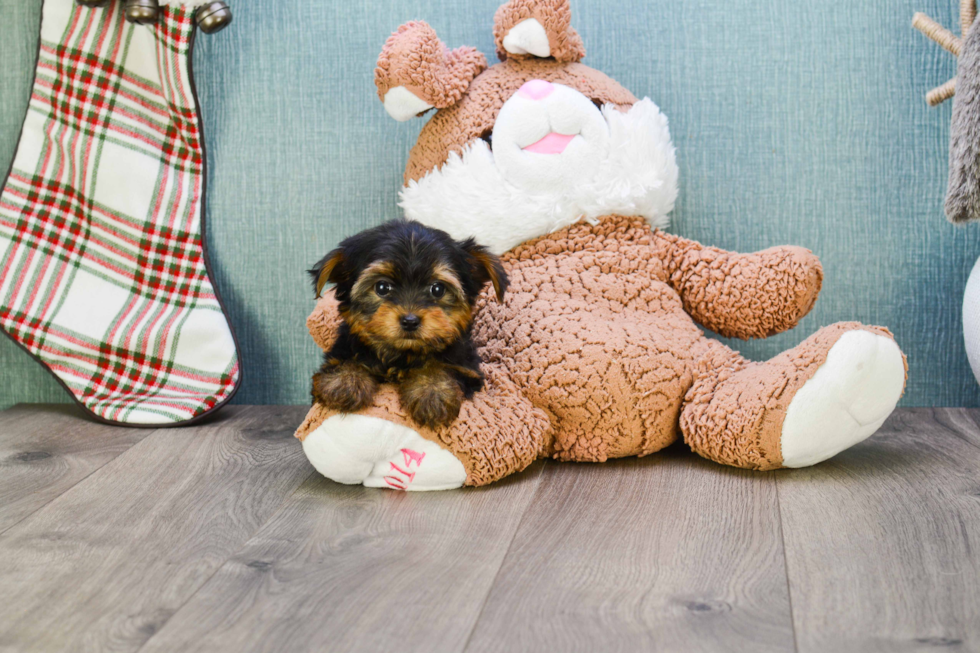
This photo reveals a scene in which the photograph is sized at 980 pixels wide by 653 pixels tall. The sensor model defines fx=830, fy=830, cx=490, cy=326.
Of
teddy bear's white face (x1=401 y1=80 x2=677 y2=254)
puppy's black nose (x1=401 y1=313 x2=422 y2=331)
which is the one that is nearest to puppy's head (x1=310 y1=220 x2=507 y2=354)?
puppy's black nose (x1=401 y1=313 x2=422 y2=331)

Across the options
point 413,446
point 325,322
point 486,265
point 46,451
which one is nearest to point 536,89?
point 486,265

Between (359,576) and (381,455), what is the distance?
0.34m

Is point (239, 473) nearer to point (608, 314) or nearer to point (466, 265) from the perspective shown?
point (466, 265)

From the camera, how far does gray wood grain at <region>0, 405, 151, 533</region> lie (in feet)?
4.96

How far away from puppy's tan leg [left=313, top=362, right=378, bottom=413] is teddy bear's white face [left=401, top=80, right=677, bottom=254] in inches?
17.0

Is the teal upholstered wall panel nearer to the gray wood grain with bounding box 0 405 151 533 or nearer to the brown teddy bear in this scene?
the brown teddy bear

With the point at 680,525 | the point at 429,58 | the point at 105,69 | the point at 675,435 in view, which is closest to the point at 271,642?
the point at 680,525

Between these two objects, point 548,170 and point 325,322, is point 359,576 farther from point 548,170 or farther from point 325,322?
point 548,170

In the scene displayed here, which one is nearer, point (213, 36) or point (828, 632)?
point (828, 632)

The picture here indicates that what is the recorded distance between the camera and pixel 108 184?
207 centimetres

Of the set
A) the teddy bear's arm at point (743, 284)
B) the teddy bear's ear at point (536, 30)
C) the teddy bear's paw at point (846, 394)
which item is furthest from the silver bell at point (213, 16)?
the teddy bear's paw at point (846, 394)

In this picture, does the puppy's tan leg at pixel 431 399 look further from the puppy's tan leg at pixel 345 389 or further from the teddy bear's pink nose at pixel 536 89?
the teddy bear's pink nose at pixel 536 89

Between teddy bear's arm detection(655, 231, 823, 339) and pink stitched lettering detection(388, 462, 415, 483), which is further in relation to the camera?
teddy bear's arm detection(655, 231, 823, 339)

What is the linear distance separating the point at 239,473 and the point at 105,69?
110 cm
